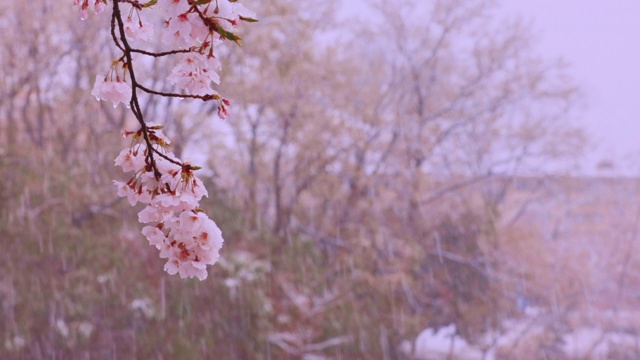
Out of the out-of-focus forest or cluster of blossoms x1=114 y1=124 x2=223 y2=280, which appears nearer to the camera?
cluster of blossoms x1=114 y1=124 x2=223 y2=280

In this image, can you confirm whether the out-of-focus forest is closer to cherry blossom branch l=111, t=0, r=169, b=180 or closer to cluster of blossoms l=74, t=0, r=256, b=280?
cluster of blossoms l=74, t=0, r=256, b=280

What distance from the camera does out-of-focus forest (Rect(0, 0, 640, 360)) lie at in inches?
264

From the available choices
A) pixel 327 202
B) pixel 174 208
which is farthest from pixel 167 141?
pixel 327 202

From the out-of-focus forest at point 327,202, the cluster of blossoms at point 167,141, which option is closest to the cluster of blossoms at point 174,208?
the cluster of blossoms at point 167,141

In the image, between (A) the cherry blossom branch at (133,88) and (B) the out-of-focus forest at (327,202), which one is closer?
(A) the cherry blossom branch at (133,88)

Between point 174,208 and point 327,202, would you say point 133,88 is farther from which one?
point 327,202

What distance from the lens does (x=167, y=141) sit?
3.99ft

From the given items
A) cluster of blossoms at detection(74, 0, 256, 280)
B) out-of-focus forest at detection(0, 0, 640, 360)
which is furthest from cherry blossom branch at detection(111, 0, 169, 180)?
out-of-focus forest at detection(0, 0, 640, 360)

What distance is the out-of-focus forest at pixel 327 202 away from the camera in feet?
22.0

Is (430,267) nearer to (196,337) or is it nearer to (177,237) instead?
(196,337)

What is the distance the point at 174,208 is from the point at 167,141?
0.13 meters

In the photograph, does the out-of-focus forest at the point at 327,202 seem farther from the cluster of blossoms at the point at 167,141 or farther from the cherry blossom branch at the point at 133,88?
the cherry blossom branch at the point at 133,88

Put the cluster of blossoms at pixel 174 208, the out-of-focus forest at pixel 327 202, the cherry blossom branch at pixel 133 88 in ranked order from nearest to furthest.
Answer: the cherry blossom branch at pixel 133 88, the cluster of blossoms at pixel 174 208, the out-of-focus forest at pixel 327 202

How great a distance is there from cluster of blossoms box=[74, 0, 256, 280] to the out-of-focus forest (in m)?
5.56
